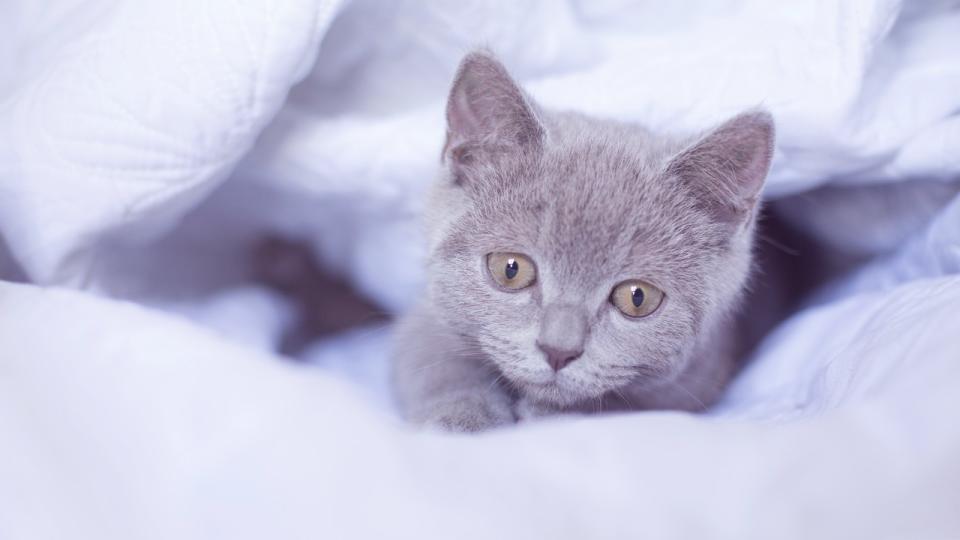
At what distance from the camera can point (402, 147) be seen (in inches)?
45.2

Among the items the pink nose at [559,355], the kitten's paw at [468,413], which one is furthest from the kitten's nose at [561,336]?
the kitten's paw at [468,413]

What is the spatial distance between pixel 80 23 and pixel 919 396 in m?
1.04

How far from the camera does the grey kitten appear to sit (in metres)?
0.90

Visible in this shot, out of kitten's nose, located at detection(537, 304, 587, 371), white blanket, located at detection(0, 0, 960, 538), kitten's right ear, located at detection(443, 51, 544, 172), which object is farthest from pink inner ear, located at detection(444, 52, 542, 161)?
kitten's nose, located at detection(537, 304, 587, 371)

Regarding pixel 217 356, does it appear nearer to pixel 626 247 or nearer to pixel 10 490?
pixel 10 490

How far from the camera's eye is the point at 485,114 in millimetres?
980

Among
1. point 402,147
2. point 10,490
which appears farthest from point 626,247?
point 10,490

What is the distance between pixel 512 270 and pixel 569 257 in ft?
0.24

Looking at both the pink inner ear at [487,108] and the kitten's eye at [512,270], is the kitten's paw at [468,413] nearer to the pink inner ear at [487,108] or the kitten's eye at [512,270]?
the kitten's eye at [512,270]

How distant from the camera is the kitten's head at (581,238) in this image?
898 millimetres

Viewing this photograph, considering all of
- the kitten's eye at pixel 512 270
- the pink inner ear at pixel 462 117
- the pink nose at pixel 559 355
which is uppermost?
the pink inner ear at pixel 462 117

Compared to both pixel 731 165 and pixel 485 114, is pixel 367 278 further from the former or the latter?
pixel 731 165

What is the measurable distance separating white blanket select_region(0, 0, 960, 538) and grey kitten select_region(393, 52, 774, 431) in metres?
0.12

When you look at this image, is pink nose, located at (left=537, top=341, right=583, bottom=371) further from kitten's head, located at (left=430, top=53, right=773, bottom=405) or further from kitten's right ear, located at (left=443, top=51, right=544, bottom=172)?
kitten's right ear, located at (left=443, top=51, right=544, bottom=172)
